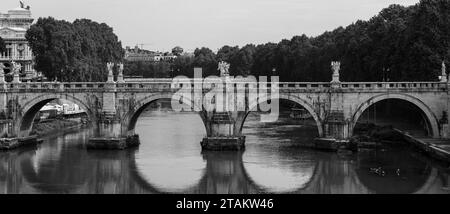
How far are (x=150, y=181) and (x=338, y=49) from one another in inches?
2174

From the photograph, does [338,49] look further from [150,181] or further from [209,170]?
[150,181]

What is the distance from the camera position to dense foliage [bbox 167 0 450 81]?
2598 inches

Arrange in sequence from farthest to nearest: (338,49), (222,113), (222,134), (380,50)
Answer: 1. (338,49)
2. (380,50)
3. (222,113)
4. (222,134)

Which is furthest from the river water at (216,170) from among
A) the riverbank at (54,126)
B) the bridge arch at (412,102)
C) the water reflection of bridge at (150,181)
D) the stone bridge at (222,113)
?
the riverbank at (54,126)

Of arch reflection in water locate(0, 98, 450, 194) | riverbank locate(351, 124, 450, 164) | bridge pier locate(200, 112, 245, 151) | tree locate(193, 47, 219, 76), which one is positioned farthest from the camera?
tree locate(193, 47, 219, 76)

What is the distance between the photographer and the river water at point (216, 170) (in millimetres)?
43969

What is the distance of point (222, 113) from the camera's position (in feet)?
191

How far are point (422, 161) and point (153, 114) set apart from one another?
5291cm

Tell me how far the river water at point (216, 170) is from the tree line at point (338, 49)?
43.8ft

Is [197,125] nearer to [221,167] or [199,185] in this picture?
[221,167]

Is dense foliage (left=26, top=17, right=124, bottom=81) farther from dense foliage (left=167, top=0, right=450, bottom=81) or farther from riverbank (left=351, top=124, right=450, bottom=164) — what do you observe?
riverbank (left=351, top=124, right=450, bottom=164)

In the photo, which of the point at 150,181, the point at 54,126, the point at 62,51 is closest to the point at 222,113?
the point at 150,181

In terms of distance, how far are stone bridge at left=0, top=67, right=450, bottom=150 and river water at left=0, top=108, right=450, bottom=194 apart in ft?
6.50

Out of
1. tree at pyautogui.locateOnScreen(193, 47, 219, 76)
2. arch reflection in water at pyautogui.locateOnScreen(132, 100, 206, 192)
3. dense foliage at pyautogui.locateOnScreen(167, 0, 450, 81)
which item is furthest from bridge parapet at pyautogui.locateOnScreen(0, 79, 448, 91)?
tree at pyautogui.locateOnScreen(193, 47, 219, 76)
